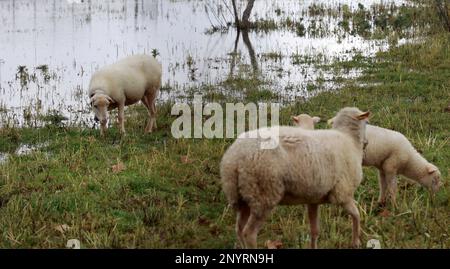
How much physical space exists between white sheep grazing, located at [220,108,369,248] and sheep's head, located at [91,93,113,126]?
15.6ft

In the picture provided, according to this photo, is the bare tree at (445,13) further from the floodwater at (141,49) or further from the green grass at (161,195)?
the green grass at (161,195)

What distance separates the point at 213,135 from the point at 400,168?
3.27 meters

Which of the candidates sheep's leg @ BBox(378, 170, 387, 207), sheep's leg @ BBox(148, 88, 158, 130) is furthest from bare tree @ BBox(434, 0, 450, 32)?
sheep's leg @ BBox(378, 170, 387, 207)

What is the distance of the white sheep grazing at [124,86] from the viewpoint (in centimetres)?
905

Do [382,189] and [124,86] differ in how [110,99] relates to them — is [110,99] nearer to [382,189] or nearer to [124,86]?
[124,86]

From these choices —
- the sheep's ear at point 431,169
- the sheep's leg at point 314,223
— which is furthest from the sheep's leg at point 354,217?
the sheep's ear at point 431,169

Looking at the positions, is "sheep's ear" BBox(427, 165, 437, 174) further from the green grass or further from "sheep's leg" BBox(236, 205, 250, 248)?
"sheep's leg" BBox(236, 205, 250, 248)

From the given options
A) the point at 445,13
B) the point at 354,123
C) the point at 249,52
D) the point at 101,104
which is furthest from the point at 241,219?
the point at 445,13

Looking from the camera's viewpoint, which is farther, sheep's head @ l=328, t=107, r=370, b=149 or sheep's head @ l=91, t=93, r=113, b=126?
sheep's head @ l=91, t=93, r=113, b=126

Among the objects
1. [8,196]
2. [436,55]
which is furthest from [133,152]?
[436,55]

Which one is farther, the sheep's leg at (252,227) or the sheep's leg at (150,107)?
the sheep's leg at (150,107)

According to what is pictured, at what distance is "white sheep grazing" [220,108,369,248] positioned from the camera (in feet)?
14.4

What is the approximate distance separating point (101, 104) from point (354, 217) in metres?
5.08
